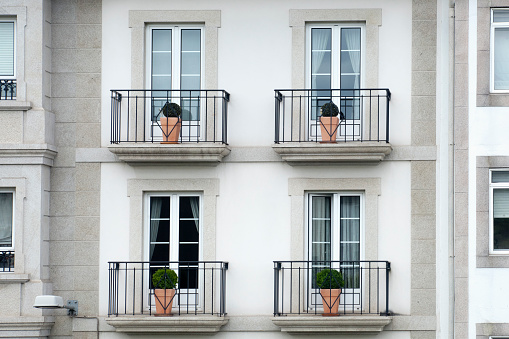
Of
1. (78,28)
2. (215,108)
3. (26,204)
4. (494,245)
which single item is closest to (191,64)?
(215,108)

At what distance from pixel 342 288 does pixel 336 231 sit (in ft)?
3.43

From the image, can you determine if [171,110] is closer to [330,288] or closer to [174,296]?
[174,296]

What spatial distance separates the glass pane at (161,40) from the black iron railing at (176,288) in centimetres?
405

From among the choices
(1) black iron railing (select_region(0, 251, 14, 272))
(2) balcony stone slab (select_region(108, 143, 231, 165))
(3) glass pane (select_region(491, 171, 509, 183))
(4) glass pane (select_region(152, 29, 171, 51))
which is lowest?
(1) black iron railing (select_region(0, 251, 14, 272))

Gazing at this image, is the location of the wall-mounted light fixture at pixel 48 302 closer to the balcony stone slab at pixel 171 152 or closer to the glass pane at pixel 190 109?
the balcony stone slab at pixel 171 152

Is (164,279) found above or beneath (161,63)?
Result: beneath

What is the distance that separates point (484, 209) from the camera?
55.5ft

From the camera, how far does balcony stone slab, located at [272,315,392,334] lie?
16656mm

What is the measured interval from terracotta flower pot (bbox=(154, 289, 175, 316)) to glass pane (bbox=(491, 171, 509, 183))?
606 cm

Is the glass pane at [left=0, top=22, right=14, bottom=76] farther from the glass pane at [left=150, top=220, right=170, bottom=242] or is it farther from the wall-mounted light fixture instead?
the wall-mounted light fixture

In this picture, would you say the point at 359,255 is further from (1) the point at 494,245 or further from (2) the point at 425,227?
(1) the point at 494,245

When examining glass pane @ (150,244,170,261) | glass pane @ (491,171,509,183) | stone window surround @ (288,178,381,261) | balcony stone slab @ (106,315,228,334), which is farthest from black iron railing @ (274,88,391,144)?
balcony stone slab @ (106,315,228,334)

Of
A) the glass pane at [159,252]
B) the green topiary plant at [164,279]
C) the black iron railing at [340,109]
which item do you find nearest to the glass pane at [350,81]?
the black iron railing at [340,109]

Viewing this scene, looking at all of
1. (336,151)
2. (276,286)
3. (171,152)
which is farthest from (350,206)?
(171,152)
